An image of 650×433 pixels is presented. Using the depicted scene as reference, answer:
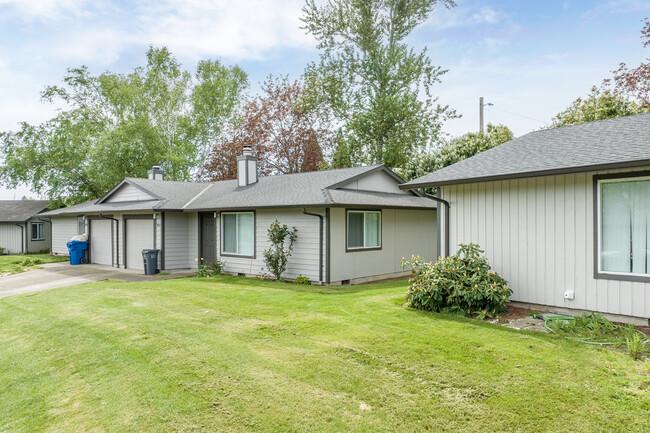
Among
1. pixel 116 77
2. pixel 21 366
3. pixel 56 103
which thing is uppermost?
pixel 116 77

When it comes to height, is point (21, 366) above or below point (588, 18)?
below

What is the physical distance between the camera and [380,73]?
74.2 ft

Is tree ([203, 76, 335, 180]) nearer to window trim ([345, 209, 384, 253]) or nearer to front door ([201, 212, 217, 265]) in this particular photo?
front door ([201, 212, 217, 265])

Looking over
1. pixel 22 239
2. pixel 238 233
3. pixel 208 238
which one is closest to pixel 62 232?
pixel 22 239

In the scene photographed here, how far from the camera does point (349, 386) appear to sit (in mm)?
3936

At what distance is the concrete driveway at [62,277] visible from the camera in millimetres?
11266

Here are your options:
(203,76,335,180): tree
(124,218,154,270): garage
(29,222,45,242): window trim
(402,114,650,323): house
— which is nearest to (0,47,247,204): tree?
(29,222,45,242): window trim

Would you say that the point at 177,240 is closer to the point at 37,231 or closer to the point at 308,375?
the point at 308,375

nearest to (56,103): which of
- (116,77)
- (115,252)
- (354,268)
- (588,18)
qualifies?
(116,77)

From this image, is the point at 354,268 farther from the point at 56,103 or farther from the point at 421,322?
the point at 56,103

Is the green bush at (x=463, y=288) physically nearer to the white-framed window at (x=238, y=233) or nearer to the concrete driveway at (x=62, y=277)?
the white-framed window at (x=238, y=233)

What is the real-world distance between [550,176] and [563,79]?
1499cm

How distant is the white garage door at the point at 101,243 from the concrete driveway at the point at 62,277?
1.16m

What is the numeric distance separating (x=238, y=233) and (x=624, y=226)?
33.5ft
